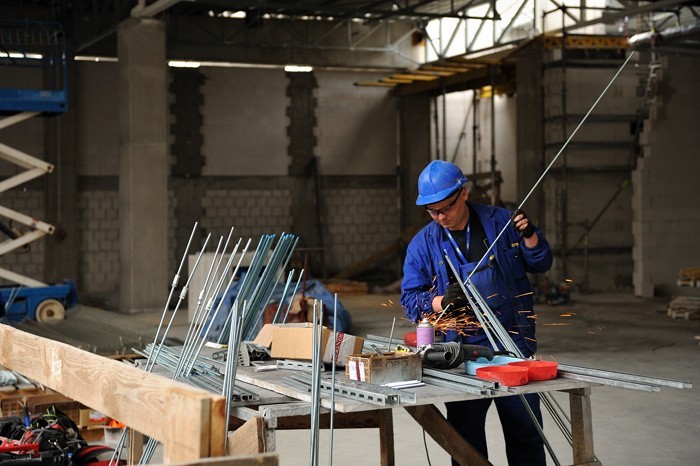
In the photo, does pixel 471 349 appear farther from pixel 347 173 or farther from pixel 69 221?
pixel 347 173

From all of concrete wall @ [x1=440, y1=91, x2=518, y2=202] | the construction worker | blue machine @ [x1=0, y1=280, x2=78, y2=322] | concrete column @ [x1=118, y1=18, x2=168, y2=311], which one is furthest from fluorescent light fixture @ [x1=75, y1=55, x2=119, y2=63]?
the construction worker

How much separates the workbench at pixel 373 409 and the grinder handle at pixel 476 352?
112 mm

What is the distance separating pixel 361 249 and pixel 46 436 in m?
17.0

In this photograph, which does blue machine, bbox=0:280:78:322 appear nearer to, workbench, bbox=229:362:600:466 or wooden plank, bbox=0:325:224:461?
workbench, bbox=229:362:600:466

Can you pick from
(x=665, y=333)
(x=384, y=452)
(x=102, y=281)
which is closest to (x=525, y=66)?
(x=665, y=333)

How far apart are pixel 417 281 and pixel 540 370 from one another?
1.07 meters

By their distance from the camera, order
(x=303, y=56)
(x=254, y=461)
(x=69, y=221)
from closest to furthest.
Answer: (x=254, y=461) < (x=69, y=221) < (x=303, y=56)

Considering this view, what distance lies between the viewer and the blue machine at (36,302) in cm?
1324

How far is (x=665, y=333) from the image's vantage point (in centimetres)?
1248

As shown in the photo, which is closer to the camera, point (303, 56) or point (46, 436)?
point (46, 436)

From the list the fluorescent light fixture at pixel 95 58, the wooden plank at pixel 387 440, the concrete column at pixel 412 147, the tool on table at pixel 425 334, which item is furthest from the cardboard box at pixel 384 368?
the concrete column at pixel 412 147

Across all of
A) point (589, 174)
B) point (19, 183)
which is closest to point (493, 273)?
point (19, 183)

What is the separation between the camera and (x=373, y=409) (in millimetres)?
3744

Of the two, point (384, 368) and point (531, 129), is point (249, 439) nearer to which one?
point (384, 368)
